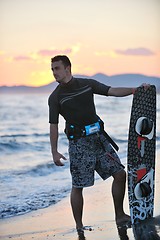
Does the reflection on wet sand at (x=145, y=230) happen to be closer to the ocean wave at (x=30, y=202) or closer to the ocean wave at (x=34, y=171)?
the ocean wave at (x=30, y=202)

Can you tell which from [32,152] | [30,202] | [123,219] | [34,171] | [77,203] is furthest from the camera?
[32,152]

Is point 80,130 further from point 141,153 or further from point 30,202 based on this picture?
point 30,202

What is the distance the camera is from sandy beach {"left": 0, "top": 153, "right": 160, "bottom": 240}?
359 cm

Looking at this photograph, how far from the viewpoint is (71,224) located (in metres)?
3.97

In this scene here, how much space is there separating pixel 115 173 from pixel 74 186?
1.07 feet

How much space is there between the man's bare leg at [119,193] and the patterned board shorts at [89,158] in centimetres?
6

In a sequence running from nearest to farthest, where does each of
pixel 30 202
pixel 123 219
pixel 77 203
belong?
pixel 77 203, pixel 123 219, pixel 30 202

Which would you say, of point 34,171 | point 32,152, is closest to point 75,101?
point 34,171

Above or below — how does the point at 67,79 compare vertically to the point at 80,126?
above

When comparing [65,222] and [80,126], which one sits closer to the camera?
[80,126]

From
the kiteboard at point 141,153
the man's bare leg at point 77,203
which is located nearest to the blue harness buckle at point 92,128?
the kiteboard at point 141,153

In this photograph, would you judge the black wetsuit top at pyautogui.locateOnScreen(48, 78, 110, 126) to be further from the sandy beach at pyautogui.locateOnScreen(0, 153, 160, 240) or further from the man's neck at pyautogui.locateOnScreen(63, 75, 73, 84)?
the sandy beach at pyautogui.locateOnScreen(0, 153, 160, 240)

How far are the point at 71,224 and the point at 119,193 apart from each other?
458 millimetres

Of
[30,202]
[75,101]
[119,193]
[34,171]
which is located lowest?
[34,171]
